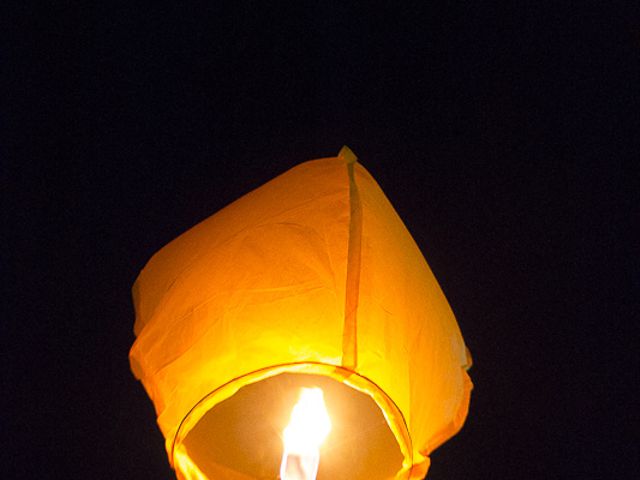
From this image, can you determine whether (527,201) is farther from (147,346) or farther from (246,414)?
(147,346)

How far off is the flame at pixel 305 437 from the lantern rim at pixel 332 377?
10 centimetres

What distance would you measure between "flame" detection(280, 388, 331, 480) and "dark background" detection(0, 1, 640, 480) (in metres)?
0.89

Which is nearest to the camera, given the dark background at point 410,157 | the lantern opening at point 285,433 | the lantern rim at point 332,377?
the lantern rim at point 332,377

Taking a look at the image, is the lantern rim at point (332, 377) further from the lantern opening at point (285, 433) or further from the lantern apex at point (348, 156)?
the lantern apex at point (348, 156)

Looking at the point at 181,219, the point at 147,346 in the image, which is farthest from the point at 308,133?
the point at 147,346

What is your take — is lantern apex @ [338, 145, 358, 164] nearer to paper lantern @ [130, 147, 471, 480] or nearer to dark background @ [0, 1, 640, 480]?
paper lantern @ [130, 147, 471, 480]

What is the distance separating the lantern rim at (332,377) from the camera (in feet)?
2.55

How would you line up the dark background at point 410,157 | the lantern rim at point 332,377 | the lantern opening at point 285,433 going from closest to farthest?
1. the lantern rim at point 332,377
2. the lantern opening at point 285,433
3. the dark background at point 410,157

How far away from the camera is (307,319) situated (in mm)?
805

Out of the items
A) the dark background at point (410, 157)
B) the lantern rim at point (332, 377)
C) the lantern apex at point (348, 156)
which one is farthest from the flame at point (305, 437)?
the dark background at point (410, 157)

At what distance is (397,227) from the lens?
94cm

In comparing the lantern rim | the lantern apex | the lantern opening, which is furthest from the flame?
the lantern apex

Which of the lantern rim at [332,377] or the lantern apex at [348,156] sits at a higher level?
the lantern apex at [348,156]

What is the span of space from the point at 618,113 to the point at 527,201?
294 mm
